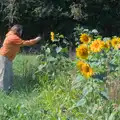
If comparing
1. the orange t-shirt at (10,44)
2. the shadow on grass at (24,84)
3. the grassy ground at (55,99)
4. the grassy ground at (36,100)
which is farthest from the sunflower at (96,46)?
the orange t-shirt at (10,44)

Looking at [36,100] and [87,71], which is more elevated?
[87,71]

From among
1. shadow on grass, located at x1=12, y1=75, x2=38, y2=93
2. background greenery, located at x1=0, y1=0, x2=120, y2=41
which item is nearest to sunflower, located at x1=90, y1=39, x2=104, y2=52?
shadow on grass, located at x1=12, y1=75, x2=38, y2=93

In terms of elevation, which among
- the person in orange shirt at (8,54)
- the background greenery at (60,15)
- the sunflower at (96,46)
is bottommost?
the background greenery at (60,15)

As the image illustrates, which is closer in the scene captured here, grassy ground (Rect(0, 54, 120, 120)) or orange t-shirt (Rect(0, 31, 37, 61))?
grassy ground (Rect(0, 54, 120, 120))

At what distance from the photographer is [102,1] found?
22906mm

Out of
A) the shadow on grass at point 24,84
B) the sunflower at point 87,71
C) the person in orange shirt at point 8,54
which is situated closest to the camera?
the sunflower at point 87,71

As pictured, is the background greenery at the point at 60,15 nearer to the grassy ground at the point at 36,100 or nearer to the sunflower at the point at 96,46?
the grassy ground at the point at 36,100

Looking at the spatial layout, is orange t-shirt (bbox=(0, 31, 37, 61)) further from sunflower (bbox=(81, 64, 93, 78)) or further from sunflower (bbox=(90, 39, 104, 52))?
sunflower (bbox=(81, 64, 93, 78))

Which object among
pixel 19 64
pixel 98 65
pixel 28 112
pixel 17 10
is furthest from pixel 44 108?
pixel 17 10

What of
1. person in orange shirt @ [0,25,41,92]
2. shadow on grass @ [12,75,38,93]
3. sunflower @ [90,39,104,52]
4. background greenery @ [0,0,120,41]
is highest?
sunflower @ [90,39,104,52]

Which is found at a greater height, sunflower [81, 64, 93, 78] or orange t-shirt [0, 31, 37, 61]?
sunflower [81, 64, 93, 78]

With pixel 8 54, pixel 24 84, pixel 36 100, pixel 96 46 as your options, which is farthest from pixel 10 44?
pixel 96 46

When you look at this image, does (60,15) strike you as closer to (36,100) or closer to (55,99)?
(36,100)

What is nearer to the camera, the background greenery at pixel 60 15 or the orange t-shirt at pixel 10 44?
the orange t-shirt at pixel 10 44
